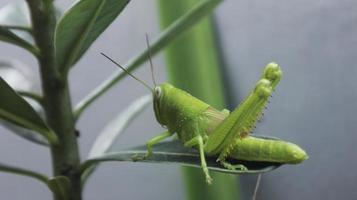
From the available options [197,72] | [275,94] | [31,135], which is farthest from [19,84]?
[275,94]

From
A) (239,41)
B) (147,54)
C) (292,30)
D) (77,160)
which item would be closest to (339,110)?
(292,30)

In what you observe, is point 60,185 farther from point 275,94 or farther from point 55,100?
point 275,94

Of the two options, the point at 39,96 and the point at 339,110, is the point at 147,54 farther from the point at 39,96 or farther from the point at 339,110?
the point at 339,110

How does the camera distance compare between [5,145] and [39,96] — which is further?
[5,145]

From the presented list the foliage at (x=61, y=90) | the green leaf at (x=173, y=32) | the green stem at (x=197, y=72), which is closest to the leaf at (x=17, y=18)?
the foliage at (x=61, y=90)

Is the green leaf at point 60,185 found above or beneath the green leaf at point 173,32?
beneath

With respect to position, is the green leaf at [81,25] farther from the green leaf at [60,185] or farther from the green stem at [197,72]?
the green stem at [197,72]
